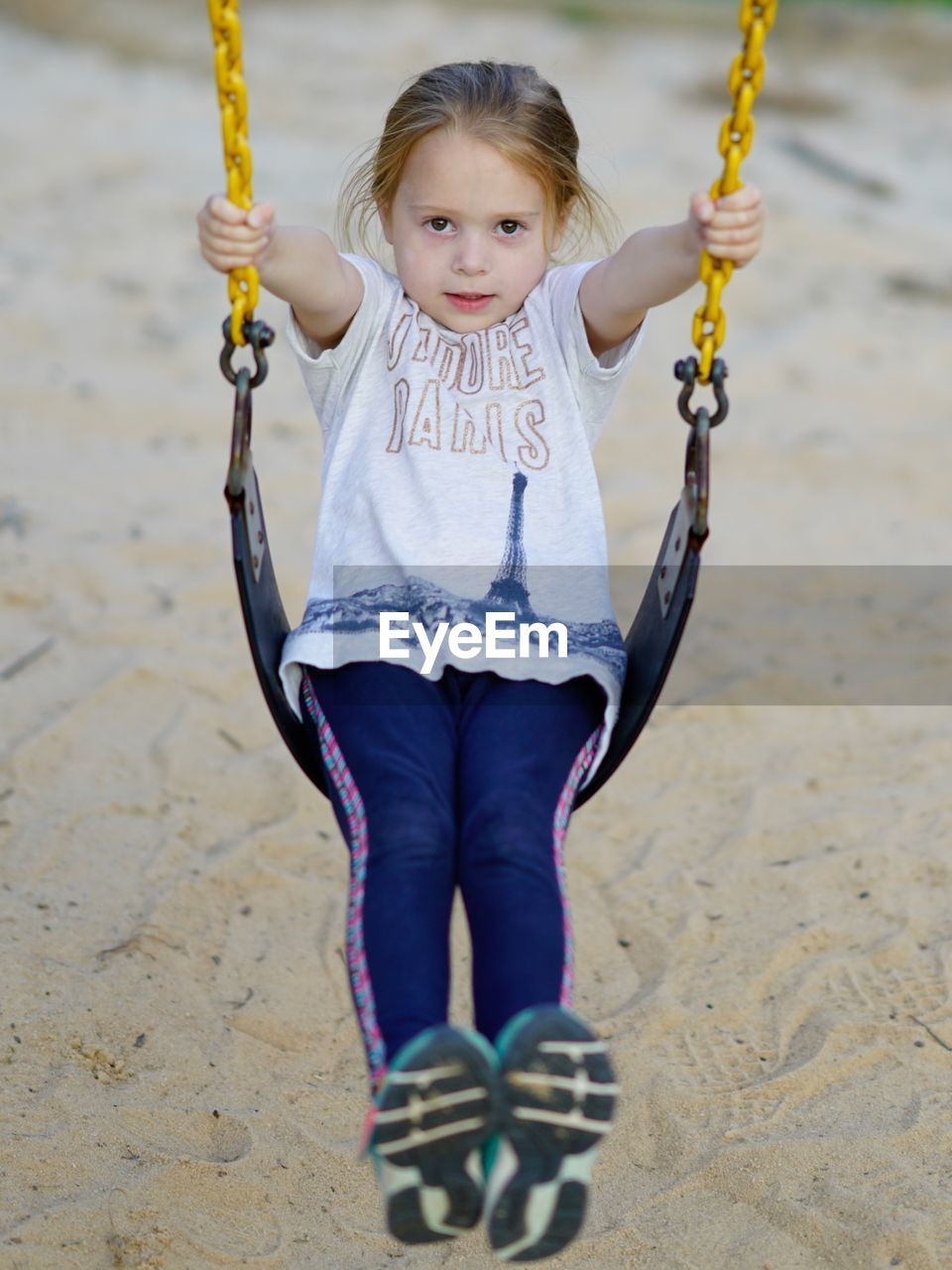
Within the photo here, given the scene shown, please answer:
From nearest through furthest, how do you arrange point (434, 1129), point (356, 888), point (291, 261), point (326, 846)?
point (434, 1129)
point (356, 888)
point (291, 261)
point (326, 846)

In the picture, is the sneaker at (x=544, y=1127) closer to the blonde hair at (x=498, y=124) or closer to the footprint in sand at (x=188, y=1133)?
the footprint in sand at (x=188, y=1133)

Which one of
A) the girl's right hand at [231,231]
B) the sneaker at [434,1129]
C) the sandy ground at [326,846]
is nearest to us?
the sneaker at [434,1129]

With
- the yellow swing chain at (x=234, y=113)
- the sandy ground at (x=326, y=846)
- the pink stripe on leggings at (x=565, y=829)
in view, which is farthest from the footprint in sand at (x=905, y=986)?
the yellow swing chain at (x=234, y=113)

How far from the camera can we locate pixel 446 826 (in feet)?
6.45

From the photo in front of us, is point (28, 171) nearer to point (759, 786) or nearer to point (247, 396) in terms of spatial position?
point (759, 786)

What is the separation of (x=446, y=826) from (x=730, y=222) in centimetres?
90

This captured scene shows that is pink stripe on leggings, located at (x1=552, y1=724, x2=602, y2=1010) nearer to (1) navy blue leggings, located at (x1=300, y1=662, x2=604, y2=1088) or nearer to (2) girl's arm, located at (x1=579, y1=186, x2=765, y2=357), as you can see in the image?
(1) navy blue leggings, located at (x1=300, y1=662, x2=604, y2=1088)

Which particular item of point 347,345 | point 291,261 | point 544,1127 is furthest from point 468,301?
point 544,1127

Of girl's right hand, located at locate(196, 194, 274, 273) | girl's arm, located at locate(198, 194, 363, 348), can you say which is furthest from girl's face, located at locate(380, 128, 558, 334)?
girl's right hand, located at locate(196, 194, 274, 273)

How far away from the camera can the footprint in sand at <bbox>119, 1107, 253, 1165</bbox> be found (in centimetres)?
238

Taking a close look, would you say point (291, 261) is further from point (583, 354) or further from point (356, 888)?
point (356, 888)

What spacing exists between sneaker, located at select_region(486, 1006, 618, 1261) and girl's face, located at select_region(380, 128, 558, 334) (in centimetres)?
114

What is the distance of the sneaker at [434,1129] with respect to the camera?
1646 mm

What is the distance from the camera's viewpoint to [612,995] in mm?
2838
